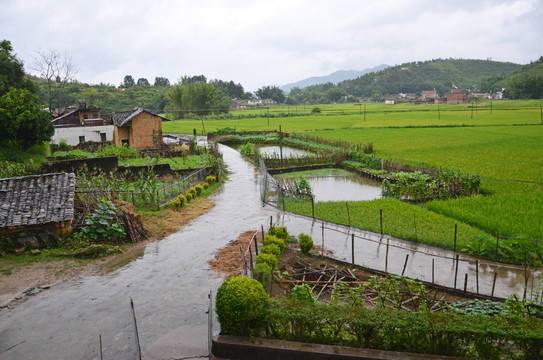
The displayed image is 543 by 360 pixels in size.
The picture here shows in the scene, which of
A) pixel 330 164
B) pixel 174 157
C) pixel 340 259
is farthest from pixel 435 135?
pixel 340 259

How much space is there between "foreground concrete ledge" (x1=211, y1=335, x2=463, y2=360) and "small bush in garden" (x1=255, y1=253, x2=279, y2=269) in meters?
3.02

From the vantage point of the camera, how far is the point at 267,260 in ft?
32.9

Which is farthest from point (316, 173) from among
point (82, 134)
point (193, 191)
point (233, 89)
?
point (233, 89)

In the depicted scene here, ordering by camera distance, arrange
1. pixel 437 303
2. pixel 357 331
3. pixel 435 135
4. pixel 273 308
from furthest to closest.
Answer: pixel 435 135 → pixel 437 303 → pixel 273 308 → pixel 357 331

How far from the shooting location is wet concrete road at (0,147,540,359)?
7.55 m

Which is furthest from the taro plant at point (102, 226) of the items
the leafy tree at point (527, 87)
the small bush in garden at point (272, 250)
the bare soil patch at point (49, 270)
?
the leafy tree at point (527, 87)

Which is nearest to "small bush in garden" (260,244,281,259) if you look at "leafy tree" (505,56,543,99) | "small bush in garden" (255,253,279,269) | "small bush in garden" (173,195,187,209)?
"small bush in garden" (255,253,279,269)

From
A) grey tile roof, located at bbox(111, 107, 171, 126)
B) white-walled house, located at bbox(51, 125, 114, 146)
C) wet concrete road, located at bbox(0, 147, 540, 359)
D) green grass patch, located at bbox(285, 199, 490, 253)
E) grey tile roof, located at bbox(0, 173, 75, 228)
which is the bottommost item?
wet concrete road, located at bbox(0, 147, 540, 359)

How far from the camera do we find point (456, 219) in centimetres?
1492

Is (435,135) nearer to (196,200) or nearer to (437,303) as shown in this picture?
(196,200)

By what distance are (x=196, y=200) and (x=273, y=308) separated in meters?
13.1

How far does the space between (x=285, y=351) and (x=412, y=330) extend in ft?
7.04

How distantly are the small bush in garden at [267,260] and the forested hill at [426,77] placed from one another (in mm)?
135911

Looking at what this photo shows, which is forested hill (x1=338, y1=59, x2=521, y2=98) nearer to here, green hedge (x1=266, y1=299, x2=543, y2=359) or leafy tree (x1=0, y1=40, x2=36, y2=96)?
leafy tree (x1=0, y1=40, x2=36, y2=96)
